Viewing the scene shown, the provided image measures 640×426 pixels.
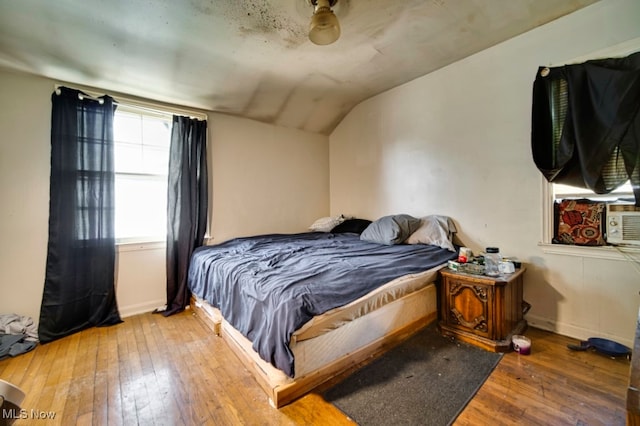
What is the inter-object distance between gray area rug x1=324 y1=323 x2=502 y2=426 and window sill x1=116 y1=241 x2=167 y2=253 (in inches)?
92.5

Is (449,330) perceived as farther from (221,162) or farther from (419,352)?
(221,162)

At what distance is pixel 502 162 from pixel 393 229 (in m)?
1.17

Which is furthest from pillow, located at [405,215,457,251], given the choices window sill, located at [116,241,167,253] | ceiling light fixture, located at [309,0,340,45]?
window sill, located at [116,241,167,253]

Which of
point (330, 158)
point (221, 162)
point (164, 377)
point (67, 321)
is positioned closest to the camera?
point (164, 377)

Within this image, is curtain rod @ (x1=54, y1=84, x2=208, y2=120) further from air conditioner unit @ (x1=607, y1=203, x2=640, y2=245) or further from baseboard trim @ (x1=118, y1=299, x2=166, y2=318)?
air conditioner unit @ (x1=607, y1=203, x2=640, y2=245)

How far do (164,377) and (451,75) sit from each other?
12.0 feet

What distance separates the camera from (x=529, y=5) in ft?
6.43

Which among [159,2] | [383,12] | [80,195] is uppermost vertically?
[383,12]

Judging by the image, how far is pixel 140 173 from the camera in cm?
279

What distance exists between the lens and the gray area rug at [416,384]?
1357 millimetres

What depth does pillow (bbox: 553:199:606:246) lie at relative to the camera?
1.97 m

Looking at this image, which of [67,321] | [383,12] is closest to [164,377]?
[67,321]

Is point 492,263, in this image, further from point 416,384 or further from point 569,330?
point 416,384

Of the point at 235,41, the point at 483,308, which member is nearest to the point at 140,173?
the point at 235,41
